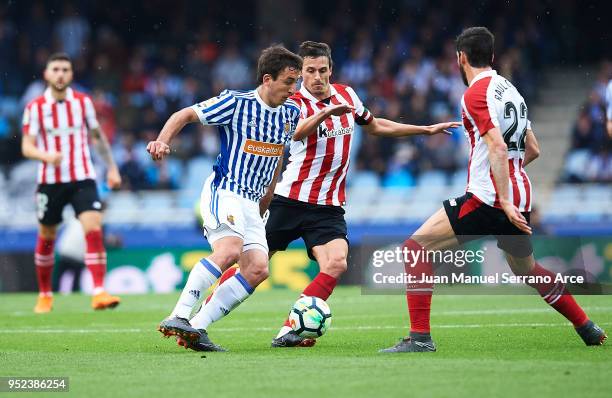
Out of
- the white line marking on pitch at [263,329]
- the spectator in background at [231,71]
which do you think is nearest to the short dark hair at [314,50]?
the white line marking on pitch at [263,329]

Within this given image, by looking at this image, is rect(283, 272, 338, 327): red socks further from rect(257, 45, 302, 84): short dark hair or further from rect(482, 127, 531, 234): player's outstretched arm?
rect(482, 127, 531, 234): player's outstretched arm

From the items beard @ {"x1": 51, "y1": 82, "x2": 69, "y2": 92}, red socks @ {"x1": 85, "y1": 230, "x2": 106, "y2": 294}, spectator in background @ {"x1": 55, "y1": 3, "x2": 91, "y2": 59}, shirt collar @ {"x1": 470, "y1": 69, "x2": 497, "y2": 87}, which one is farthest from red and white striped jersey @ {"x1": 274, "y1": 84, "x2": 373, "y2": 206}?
spectator in background @ {"x1": 55, "y1": 3, "x2": 91, "y2": 59}

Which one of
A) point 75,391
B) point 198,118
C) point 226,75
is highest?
point 226,75

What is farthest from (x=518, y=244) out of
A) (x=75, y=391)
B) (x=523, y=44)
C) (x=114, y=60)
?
(x=114, y=60)

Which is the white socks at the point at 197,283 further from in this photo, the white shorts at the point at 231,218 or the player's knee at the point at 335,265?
the player's knee at the point at 335,265

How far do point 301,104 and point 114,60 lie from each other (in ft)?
51.9

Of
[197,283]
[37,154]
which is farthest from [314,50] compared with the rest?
[37,154]

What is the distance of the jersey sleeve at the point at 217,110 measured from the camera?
7129mm

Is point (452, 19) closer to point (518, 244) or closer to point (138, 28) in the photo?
point (138, 28)

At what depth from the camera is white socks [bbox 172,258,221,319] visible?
22.6ft

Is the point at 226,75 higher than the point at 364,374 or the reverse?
higher

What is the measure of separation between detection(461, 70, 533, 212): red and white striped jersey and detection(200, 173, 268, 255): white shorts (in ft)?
4.67

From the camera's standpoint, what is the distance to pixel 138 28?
24.2 metres

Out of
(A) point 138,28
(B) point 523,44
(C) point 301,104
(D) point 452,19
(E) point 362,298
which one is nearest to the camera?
(C) point 301,104
